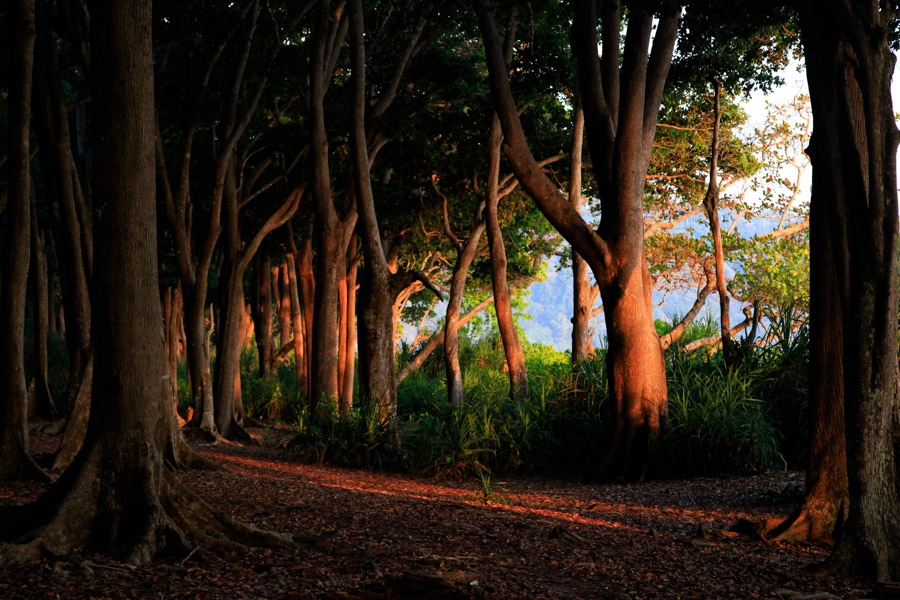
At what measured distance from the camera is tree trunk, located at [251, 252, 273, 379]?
69.9ft

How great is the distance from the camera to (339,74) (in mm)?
18078

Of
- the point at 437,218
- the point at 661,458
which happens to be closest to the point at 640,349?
the point at 661,458

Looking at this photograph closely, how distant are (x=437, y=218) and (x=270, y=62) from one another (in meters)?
6.16

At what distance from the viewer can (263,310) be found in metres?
21.5

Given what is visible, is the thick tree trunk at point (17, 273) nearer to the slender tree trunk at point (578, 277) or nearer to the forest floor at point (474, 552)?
the forest floor at point (474, 552)

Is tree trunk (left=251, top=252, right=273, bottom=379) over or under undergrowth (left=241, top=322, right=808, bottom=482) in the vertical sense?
over

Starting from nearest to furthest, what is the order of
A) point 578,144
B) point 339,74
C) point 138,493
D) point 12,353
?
point 138,493
point 12,353
point 578,144
point 339,74

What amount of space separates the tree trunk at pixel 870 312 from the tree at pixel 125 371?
12.3 ft

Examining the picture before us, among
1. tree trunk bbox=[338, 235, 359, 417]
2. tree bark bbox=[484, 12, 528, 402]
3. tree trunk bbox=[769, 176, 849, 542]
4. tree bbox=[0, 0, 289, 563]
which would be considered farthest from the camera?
tree trunk bbox=[338, 235, 359, 417]

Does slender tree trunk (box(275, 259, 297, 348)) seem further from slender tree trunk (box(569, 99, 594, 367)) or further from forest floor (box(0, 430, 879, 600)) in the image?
forest floor (box(0, 430, 879, 600))

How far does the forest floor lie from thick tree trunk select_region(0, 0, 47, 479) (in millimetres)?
485

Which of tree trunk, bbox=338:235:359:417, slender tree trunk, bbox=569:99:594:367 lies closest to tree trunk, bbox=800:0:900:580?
slender tree trunk, bbox=569:99:594:367

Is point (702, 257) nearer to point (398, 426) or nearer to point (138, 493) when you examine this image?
point (398, 426)

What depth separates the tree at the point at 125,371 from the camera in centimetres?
469
